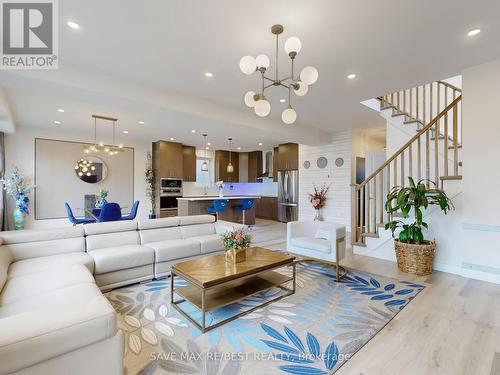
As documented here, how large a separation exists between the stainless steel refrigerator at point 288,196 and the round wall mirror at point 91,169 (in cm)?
570

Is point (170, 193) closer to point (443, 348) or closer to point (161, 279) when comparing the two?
point (161, 279)

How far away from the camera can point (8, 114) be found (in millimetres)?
4527

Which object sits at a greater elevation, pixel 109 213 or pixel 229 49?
pixel 229 49

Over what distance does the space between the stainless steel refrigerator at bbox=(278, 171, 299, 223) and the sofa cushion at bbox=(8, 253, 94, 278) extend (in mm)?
6137

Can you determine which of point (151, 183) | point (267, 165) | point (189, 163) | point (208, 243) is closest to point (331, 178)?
point (267, 165)

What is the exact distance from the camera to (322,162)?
7184 millimetres

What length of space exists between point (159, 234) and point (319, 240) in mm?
2462

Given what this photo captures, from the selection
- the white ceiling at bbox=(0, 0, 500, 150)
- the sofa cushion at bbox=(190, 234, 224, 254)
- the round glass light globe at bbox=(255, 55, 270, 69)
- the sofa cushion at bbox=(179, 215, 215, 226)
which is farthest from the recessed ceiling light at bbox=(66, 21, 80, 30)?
the sofa cushion at bbox=(190, 234, 224, 254)

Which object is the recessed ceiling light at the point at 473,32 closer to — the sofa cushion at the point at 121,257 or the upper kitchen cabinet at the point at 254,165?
the sofa cushion at the point at 121,257

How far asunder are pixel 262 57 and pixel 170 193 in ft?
22.3

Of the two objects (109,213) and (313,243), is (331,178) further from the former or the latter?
(109,213)

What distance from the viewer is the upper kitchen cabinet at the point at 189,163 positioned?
8.61m

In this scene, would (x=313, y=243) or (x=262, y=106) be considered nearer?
(x=262, y=106)

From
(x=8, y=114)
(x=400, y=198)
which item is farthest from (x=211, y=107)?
(x=8, y=114)
